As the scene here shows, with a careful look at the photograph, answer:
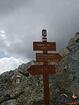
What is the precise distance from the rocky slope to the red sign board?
11.1 m

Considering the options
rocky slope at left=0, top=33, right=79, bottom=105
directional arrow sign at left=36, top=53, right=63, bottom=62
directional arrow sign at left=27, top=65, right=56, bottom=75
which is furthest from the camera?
rocky slope at left=0, top=33, right=79, bottom=105

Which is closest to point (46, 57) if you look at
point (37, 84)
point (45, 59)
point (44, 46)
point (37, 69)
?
point (45, 59)

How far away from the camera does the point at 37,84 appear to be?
4300cm

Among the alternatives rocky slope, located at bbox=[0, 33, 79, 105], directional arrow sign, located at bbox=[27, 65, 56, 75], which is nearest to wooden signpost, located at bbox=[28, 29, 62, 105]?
directional arrow sign, located at bbox=[27, 65, 56, 75]

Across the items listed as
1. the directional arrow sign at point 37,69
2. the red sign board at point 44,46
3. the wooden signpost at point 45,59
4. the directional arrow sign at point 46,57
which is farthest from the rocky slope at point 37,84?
the red sign board at point 44,46

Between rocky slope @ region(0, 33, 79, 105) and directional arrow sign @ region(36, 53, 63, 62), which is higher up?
directional arrow sign @ region(36, 53, 63, 62)

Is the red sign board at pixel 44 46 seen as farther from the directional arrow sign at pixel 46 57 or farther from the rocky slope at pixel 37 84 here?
the rocky slope at pixel 37 84

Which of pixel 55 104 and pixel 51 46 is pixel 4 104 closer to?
pixel 55 104

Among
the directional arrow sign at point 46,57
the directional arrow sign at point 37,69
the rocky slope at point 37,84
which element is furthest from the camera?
the rocky slope at point 37,84

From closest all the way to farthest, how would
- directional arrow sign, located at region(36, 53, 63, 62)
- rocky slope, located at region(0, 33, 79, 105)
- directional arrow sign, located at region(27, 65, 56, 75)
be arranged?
directional arrow sign, located at region(36, 53, 63, 62) < directional arrow sign, located at region(27, 65, 56, 75) < rocky slope, located at region(0, 33, 79, 105)

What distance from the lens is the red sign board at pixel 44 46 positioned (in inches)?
1211

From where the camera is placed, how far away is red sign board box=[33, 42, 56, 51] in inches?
1211

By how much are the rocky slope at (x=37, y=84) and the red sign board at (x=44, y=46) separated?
36.5ft

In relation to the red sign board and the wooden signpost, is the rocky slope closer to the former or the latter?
the wooden signpost
